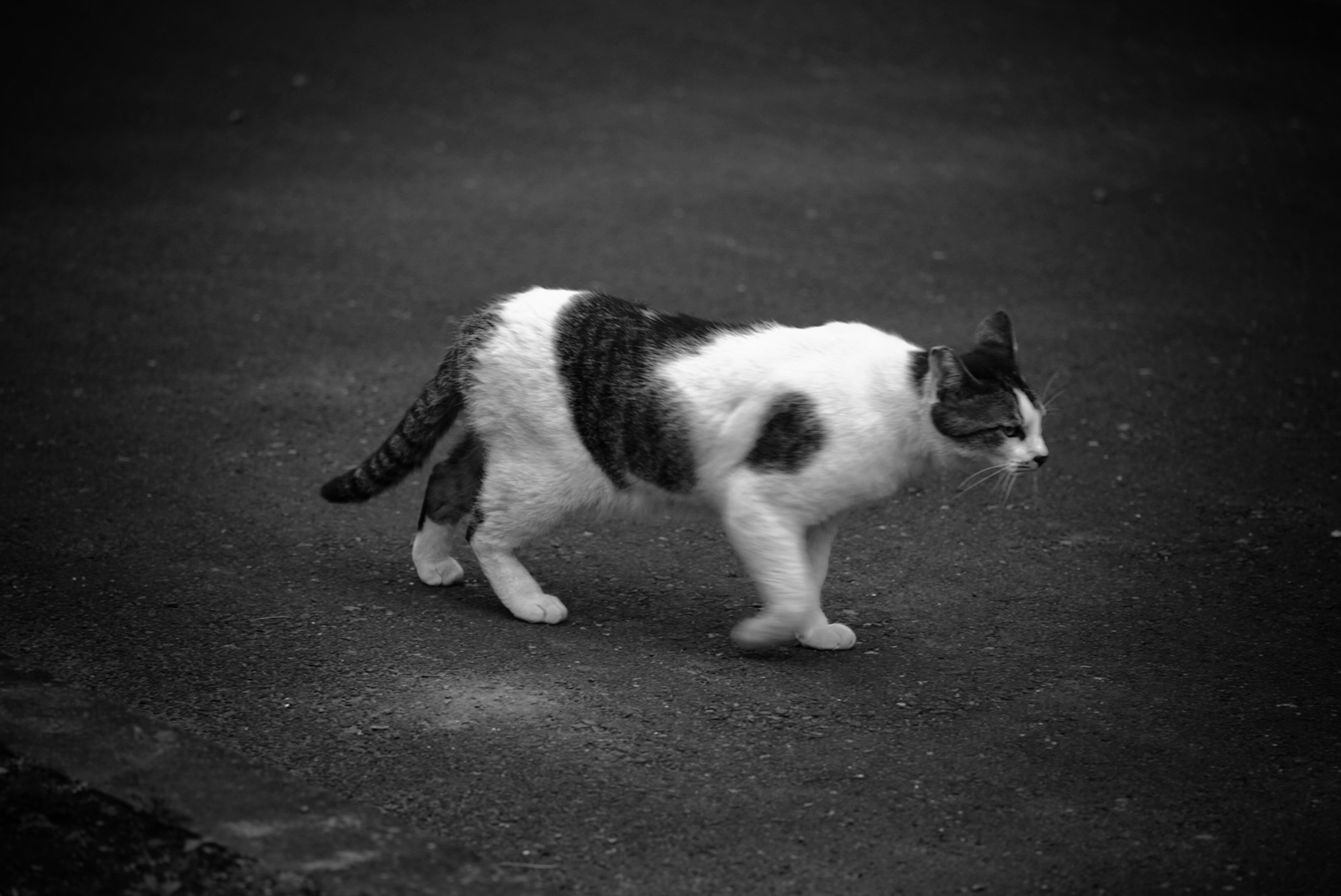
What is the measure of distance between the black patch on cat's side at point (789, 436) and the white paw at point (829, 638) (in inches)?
24.6

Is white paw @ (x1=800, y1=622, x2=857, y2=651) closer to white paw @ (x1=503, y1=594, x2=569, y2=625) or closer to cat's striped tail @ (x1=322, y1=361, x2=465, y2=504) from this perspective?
white paw @ (x1=503, y1=594, x2=569, y2=625)

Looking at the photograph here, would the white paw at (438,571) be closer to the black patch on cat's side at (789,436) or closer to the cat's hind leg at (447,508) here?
the cat's hind leg at (447,508)

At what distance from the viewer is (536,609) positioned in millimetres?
4867

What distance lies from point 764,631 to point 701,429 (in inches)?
25.5

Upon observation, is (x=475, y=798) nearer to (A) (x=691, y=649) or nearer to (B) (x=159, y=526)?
(A) (x=691, y=649)

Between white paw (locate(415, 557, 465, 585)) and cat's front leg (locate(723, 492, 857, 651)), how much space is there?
1107 mm

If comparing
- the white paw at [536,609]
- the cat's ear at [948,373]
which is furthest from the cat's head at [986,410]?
the white paw at [536,609]

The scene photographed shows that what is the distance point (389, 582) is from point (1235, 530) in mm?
3225


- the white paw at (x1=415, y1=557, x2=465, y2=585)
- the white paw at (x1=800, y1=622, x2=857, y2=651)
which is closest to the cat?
the white paw at (x1=800, y1=622, x2=857, y2=651)

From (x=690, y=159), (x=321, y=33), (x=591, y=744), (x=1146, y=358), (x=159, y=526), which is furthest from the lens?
(x=321, y=33)

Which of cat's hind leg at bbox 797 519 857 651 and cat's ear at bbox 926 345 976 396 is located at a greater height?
cat's ear at bbox 926 345 976 396

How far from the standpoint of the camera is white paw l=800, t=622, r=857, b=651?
4.75 metres

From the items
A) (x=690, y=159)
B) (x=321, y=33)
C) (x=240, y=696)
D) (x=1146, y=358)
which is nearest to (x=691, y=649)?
(x=240, y=696)

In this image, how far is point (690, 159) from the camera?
1037cm
